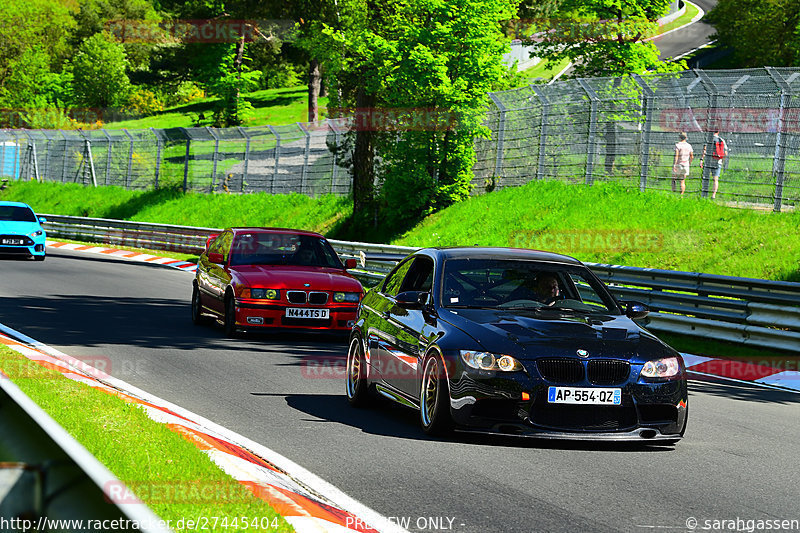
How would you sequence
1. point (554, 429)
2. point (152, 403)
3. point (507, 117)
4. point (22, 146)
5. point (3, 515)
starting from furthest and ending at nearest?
point (22, 146)
point (507, 117)
point (152, 403)
point (554, 429)
point (3, 515)

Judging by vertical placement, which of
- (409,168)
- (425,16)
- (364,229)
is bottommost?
(364,229)

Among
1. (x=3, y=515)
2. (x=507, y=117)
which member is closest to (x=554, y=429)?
(x=3, y=515)

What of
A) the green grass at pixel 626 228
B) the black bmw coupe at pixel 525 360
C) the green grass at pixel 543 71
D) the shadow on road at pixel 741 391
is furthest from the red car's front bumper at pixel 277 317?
the green grass at pixel 543 71

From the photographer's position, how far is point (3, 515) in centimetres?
328

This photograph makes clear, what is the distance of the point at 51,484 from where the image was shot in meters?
2.90

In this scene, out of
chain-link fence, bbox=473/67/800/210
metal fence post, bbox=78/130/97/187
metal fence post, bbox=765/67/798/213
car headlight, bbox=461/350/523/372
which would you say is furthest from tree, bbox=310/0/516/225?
metal fence post, bbox=78/130/97/187

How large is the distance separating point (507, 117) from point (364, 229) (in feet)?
21.7

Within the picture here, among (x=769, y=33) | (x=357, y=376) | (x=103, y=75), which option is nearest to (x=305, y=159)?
(x=769, y=33)

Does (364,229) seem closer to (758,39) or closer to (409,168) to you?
(409,168)

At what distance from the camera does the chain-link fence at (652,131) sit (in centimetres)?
2136

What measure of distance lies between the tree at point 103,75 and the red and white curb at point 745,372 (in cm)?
9892

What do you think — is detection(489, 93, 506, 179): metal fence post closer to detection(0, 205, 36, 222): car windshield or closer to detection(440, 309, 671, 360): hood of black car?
detection(0, 205, 36, 222): car windshield

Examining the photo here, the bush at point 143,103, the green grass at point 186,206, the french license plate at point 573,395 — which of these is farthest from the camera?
the bush at point 143,103

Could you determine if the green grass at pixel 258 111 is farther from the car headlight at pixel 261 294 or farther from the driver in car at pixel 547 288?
the driver in car at pixel 547 288
